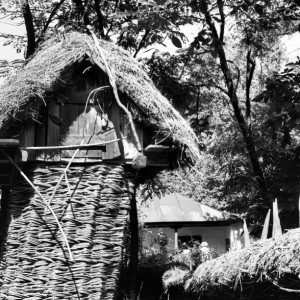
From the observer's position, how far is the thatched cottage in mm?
5746

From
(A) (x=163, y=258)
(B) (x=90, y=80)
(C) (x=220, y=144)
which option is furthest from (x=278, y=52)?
(B) (x=90, y=80)

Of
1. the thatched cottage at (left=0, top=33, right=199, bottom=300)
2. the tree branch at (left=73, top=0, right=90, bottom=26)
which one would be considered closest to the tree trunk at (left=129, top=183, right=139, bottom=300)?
the thatched cottage at (left=0, top=33, right=199, bottom=300)

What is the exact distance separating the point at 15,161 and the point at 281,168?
21.8 feet

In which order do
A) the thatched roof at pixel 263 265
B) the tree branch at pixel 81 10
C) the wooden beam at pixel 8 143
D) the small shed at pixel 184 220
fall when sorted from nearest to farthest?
the thatched roof at pixel 263 265 < the wooden beam at pixel 8 143 < the tree branch at pixel 81 10 < the small shed at pixel 184 220

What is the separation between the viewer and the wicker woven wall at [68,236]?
18.7 ft

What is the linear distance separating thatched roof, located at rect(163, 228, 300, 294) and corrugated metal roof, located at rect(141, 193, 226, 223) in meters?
16.1

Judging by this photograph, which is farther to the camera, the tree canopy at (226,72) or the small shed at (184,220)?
the small shed at (184,220)

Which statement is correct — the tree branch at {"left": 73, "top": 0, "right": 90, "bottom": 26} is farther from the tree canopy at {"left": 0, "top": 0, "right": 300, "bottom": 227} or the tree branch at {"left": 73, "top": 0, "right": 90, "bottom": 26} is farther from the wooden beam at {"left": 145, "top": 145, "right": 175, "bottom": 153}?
the wooden beam at {"left": 145, "top": 145, "right": 175, "bottom": 153}

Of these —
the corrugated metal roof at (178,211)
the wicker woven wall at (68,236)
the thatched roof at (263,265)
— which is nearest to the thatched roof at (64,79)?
the wicker woven wall at (68,236)

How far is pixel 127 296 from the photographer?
7617 mm

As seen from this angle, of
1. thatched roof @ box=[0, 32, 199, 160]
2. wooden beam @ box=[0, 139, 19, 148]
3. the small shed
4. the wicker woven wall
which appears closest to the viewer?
wooden beam @ box=[0, 139, 19, 148]

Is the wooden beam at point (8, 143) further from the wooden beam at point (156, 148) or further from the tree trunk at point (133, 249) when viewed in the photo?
the tree trunk at point (133, 249)

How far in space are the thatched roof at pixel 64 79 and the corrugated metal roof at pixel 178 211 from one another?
15897 mm

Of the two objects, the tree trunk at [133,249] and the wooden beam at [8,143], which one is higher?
the wooden beam at [8,143]
